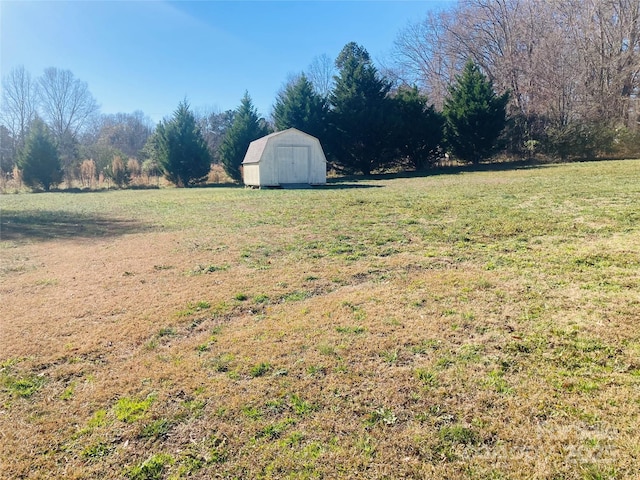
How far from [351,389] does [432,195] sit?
9.62 meters

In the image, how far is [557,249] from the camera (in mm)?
4938

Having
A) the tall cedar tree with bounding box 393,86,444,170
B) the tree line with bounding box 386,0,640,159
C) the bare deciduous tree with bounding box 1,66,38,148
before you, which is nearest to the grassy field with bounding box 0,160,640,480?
the tree line with bounding box 386,0,640,159

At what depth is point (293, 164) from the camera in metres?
19.8

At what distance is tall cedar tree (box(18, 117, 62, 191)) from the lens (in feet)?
80.7

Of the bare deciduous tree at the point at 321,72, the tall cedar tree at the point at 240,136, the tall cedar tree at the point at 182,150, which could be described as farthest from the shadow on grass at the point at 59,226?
the bare deciduous tree at the point at 321,72

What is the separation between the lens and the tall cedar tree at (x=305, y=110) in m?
24.6

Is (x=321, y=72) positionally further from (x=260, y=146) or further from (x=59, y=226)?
(x=59, y=226)

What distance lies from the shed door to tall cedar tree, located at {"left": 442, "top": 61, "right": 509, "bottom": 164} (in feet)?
29.9

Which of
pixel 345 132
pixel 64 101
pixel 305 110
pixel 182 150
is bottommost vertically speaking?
pixel 182 150

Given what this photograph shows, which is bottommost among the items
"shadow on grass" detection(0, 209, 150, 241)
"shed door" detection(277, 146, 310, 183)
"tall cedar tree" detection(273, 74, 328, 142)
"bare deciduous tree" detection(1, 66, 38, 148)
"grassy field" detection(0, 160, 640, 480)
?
"grassy field" detection(0, 160, 640, 480)


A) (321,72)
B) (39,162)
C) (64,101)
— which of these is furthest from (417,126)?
(64,101)

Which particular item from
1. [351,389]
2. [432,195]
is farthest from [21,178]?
[351,389]

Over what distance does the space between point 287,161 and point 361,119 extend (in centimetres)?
679

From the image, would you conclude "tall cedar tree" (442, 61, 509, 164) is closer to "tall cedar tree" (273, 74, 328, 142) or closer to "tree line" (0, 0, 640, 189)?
"tree line" (0, 0, 640, 189)
